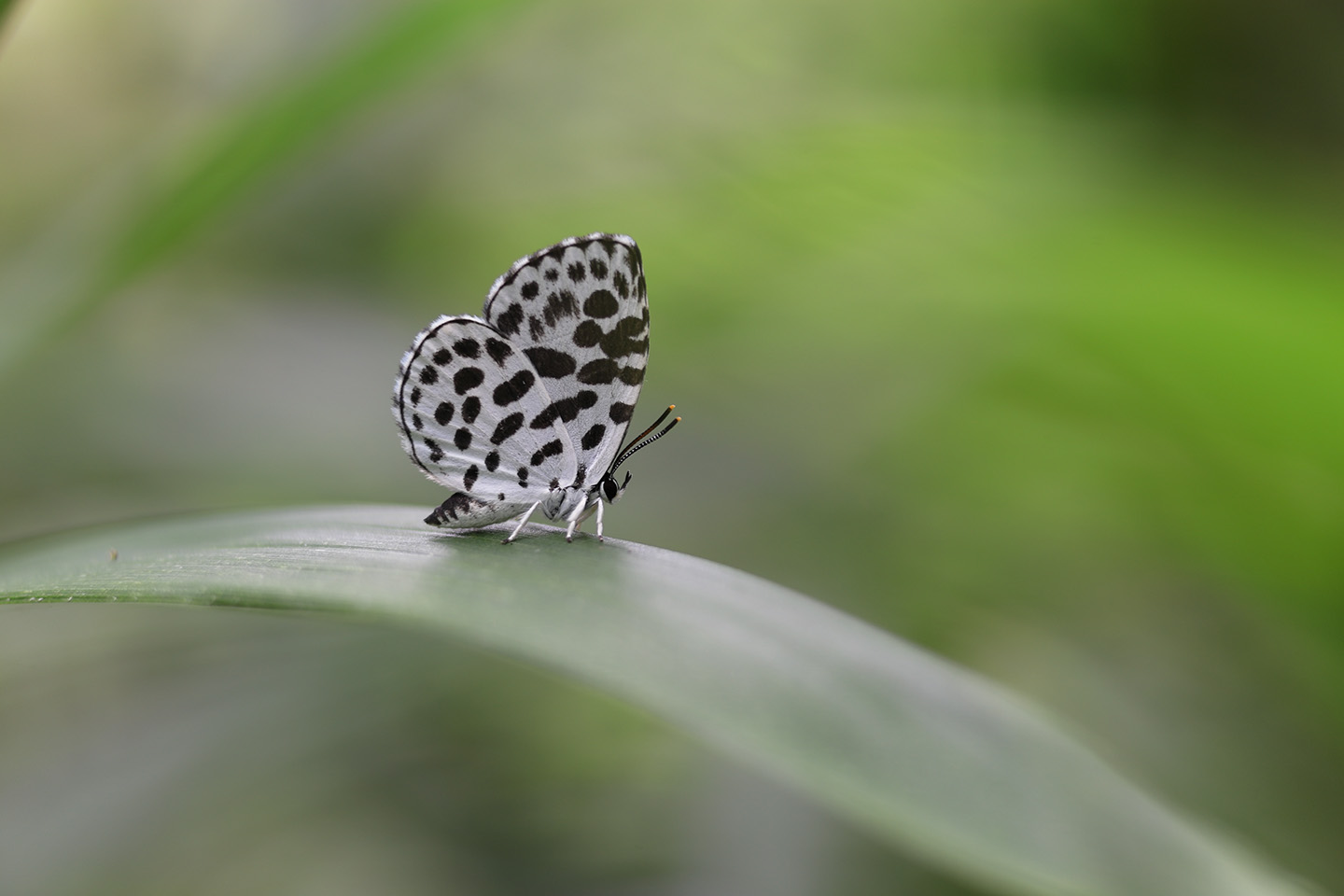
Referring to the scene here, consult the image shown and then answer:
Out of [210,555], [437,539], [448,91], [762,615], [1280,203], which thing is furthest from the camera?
[448,91]

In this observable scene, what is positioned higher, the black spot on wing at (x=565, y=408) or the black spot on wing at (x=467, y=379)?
the black spot on wing at (x=565, y=408)

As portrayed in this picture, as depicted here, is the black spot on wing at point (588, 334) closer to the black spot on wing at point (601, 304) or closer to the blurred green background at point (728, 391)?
the black spot on wing at point (601, 304)

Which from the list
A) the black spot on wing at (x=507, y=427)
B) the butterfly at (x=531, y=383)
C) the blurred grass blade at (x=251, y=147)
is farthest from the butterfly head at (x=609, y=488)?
the blurred grass blade at (x=251, y=147)

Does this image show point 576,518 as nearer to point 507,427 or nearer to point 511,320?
point 507,427

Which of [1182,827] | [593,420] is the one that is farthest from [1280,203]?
[1182,827]

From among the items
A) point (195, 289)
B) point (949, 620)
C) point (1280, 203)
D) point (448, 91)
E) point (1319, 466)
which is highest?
point (448, 91)

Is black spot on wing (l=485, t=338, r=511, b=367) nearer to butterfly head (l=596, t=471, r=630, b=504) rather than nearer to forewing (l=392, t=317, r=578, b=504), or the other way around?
forewing (l=392, t=317, r=578, b=504)

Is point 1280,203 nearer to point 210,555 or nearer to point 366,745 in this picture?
point 366,745
